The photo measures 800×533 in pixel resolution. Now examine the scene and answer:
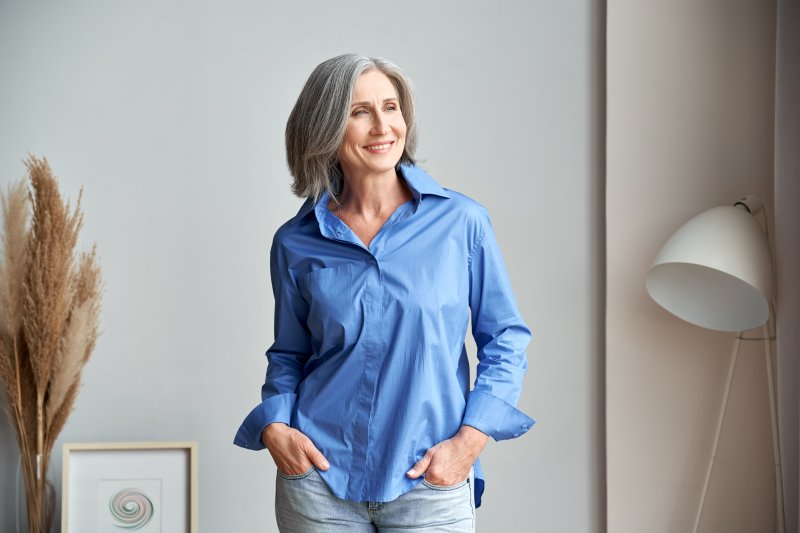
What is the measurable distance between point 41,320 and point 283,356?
1.48m

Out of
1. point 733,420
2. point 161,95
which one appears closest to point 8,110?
point 161,95

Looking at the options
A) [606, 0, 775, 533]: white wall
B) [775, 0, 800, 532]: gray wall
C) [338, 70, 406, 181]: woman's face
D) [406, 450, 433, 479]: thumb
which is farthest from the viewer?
[606, 0, 775, 533]: white wall

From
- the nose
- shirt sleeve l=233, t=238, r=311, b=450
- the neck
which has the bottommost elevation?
shirt sleeve l=233, t=238, r=311, b=450

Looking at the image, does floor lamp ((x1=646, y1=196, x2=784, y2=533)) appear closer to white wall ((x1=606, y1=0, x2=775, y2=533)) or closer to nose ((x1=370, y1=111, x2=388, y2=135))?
Answer: white wall ((x1=606, y1=0, x2=775, y2=533))

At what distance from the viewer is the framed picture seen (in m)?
3.32

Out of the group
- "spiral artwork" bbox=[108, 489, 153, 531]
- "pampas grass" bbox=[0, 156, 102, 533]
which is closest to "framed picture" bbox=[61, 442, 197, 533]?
"spiral artwork" bbox=[108, 489, 153, 531]

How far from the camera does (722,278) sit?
3.05m

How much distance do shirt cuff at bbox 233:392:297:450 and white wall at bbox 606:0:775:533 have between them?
158 centimetres

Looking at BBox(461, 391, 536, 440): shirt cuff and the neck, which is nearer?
BBox(461, 391, 536, 440): shirt cuff

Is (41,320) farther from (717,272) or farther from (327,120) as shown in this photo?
(717,272)

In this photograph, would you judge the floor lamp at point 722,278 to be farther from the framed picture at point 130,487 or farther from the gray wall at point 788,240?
the framed picture at point 130,487

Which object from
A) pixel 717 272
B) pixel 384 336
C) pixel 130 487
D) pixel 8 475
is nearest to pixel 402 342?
pixel 384 336

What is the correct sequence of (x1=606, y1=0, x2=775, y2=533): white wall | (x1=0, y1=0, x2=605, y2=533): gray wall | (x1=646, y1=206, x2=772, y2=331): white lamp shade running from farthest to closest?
(x1=0, y1=0, x2=605, y2=533): gray wall → (x1=606, y1=0, x2=775, y2=533): white wall → (x1=646, y1=206, x2=772, y2=331): white lamp shade

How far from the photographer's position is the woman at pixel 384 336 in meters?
1.91
